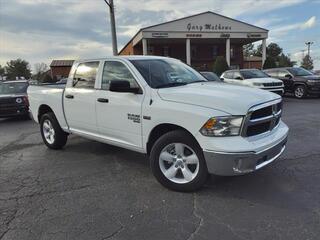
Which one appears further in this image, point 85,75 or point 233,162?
point 85,75

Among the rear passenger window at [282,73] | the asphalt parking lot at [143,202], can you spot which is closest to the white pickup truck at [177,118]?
the asphalt parking lot at [143,202]

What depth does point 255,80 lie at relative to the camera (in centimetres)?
1549

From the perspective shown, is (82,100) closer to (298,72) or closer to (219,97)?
(219,97)

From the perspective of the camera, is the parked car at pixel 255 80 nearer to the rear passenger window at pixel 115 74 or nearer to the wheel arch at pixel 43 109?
the wheel arch at pixel 43 109

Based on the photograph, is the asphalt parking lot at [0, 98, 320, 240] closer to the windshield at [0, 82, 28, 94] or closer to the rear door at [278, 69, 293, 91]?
the windshield at [0, 82, 28, 94]

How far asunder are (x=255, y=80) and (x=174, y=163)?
1211 cm

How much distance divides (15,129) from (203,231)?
9.08 metres

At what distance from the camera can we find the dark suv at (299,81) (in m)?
16.5

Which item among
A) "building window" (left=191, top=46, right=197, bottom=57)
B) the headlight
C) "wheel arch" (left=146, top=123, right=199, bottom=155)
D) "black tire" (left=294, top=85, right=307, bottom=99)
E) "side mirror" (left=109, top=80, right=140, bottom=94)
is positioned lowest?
"black tire" (left=294, top=85, right=307, bottom=99)

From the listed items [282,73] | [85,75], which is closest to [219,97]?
[85,75]

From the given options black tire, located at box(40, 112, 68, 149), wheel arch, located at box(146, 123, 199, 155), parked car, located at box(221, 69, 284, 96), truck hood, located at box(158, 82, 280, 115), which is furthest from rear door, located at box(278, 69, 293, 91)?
wheel arch, located at box(146, 123, 199, 155)

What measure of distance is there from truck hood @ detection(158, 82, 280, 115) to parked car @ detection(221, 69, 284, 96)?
10697 mm

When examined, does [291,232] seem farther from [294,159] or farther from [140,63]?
[140,63]

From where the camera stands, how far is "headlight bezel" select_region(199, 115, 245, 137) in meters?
3.89
